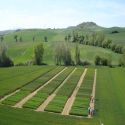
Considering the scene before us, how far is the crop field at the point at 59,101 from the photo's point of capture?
54.1 m

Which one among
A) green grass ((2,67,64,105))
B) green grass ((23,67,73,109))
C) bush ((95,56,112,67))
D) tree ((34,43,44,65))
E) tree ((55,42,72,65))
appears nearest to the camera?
green grass ((23,67,73,109))

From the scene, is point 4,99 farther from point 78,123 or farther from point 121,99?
point 121,99

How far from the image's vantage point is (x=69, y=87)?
88125 mm

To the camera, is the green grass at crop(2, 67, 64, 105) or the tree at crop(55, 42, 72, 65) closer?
the green grass at crop(2, 67, 64, 105)

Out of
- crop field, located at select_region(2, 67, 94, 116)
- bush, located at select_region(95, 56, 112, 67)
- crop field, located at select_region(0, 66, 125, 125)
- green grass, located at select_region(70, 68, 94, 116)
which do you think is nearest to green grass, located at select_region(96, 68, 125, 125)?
crop field, located at select_region(0, 66, 125, 125)

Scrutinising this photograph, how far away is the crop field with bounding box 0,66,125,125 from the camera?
5406 cm

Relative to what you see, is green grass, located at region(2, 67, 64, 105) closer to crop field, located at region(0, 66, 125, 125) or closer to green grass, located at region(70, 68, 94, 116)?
crop field, located at region(0, 66, 125, 125)

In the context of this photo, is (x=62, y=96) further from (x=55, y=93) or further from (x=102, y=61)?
(x=102, y=61)

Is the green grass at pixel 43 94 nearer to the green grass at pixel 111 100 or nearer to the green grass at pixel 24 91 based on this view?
the green grass at pixel 24 91

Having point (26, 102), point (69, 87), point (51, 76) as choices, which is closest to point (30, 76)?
point (51, 76)

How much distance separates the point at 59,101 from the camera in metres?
68.8

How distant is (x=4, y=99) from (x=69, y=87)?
24947mm

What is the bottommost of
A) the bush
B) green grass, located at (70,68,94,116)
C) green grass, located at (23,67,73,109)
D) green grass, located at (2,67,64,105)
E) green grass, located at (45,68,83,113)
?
green grass, located at (70,68,94,116)

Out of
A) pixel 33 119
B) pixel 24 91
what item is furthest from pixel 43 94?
pixel 33 119
